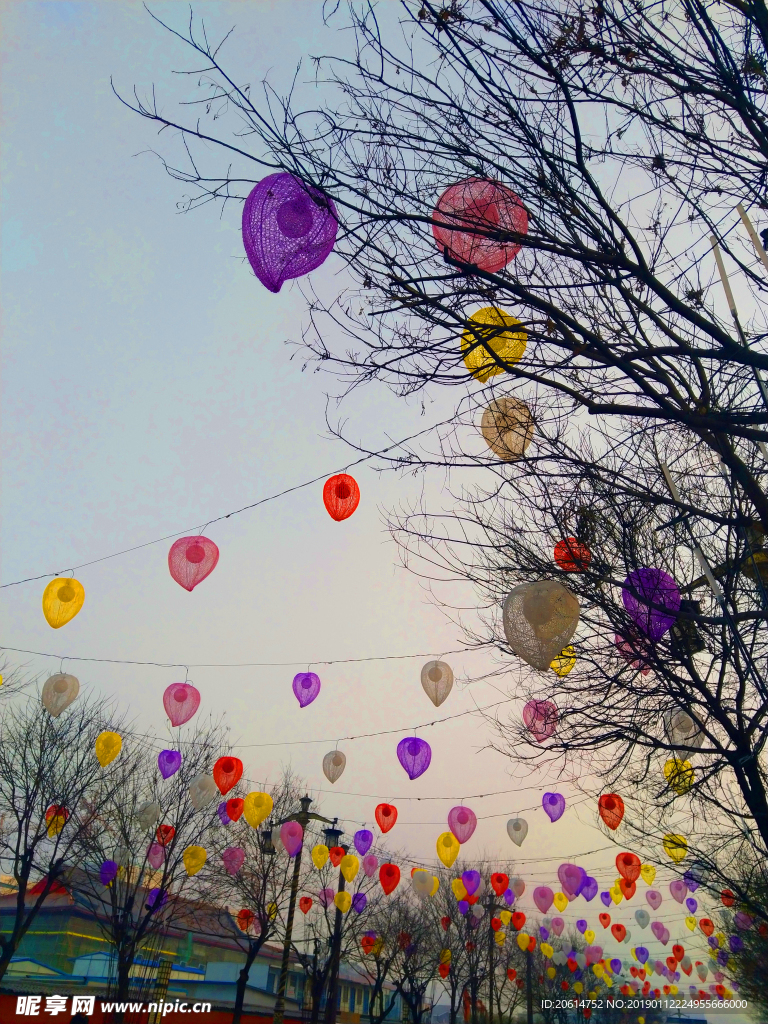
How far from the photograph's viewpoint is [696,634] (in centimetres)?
664

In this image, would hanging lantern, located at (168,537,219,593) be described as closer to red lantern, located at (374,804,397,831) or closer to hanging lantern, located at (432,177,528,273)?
hanging lantern, located at (432,177,528,273)

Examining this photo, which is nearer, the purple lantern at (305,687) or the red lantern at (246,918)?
the purple lantern at (305,687)

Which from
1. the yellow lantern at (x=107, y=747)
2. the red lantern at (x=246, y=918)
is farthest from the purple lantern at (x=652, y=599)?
the red lantern at (x=246, y=918)

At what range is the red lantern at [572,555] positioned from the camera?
592 cm

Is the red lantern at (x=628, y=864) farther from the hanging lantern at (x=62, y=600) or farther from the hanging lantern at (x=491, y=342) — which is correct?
the hanging lantern at (x=491, y=342)

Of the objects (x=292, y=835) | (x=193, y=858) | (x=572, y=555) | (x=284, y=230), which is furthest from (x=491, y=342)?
(x=193, y=858)

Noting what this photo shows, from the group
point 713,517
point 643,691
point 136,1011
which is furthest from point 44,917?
point 713,517

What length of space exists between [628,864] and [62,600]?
36.6ft

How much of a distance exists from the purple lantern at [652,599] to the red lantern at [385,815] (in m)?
9.78

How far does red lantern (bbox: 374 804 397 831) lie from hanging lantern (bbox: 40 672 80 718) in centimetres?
634

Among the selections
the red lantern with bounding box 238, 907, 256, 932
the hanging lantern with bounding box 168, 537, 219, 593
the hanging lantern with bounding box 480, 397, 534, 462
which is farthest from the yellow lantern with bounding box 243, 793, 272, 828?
the hanging lantern with bounding box 480, 397, 534, 462

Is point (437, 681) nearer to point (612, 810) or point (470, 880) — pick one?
point (612, 810)

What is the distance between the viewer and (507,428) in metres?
4.75

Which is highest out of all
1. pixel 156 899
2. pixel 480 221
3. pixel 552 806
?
pixel 480 221
